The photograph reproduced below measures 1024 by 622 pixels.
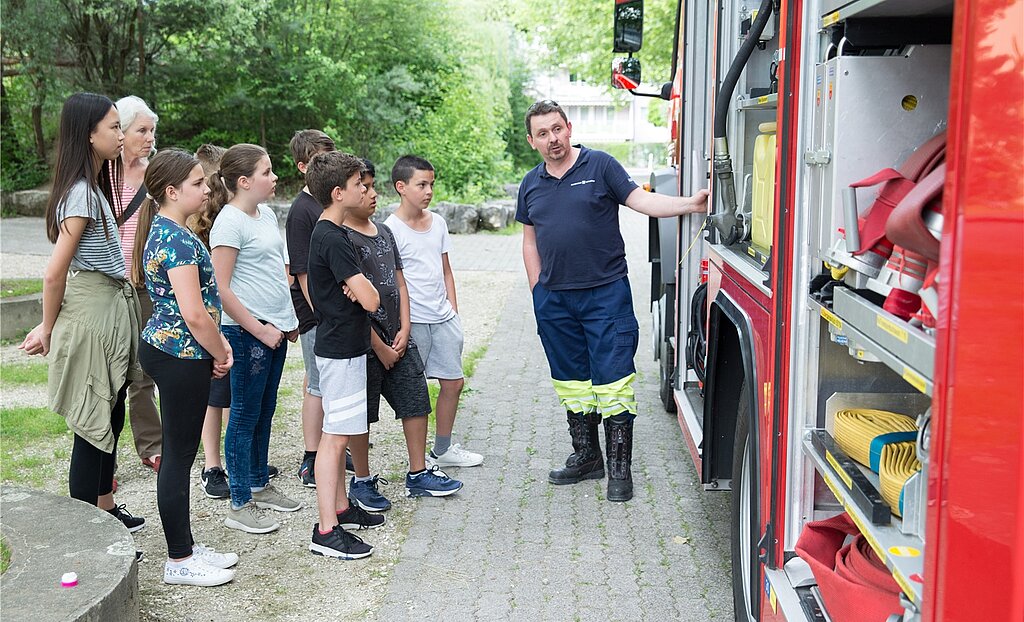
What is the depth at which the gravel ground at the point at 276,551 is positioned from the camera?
3967 mm

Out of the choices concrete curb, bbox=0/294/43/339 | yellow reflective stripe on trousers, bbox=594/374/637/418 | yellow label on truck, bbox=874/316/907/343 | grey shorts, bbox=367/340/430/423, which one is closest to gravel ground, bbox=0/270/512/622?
grey shorts, bbox=367/340/430/423

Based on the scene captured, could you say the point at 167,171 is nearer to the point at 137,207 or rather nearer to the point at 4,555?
the point at 137,207

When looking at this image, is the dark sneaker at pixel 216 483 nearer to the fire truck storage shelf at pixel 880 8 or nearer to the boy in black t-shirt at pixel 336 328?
the boy in black t-shirt at pixel 336 328

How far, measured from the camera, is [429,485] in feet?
17.1

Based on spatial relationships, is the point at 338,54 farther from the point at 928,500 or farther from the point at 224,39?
the point at 928,500

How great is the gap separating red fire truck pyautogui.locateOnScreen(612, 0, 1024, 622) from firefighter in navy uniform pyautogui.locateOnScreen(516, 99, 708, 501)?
858 mm

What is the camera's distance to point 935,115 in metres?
2.41

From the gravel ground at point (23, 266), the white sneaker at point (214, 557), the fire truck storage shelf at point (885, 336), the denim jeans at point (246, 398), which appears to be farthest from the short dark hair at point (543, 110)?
the gravel ground at point (23, 266)

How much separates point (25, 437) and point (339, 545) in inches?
111

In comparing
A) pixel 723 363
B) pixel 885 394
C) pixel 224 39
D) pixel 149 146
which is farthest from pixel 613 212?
pixel 224 39

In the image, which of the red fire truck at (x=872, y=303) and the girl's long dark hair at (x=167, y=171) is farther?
the girl's long dark hair at (x=167, y=171)

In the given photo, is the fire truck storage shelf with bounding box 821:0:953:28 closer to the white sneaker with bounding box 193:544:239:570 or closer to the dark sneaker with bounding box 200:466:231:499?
the white sneaker with bounding box 193:544:239:570

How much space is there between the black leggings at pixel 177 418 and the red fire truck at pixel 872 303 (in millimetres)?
1947

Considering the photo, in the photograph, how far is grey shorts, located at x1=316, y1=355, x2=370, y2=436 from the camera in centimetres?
430
